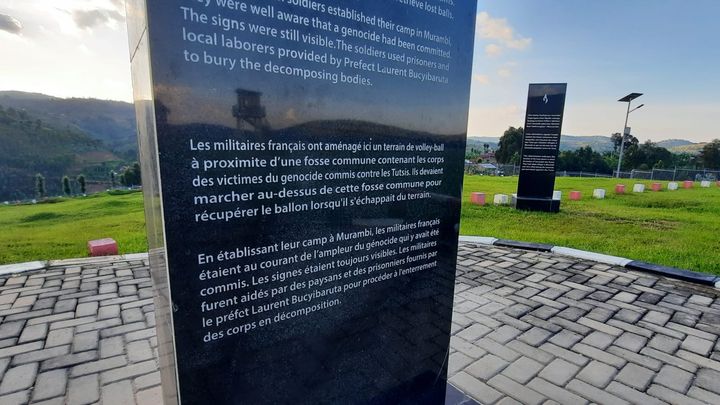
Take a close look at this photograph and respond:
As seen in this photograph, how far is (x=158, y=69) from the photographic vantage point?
3.62ft

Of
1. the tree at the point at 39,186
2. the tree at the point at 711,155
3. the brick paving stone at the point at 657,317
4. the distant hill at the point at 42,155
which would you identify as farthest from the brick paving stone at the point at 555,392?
the tree at the point at 711,155

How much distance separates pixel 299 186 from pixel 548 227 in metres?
8.18

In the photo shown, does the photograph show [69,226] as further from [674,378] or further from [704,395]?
[704,395]

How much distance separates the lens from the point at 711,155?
5253 centimetres

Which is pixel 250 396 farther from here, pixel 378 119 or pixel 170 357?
pixel 378 119

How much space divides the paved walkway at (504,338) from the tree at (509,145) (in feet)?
166

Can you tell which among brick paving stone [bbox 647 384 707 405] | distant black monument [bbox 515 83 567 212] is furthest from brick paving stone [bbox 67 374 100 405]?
distant black monument [bbox 515 83 567 212]

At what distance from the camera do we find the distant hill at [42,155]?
15.2 meters

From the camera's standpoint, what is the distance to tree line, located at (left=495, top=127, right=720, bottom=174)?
44.5m

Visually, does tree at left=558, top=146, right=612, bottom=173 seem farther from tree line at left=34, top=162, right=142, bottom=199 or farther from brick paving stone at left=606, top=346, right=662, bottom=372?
brick paving stone at left=606, top=346, right=662, bottom=372

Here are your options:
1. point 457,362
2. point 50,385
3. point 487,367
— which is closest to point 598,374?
point 487,367

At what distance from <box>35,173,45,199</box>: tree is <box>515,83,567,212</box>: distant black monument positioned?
17.8 metres

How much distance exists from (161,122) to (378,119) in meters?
0.94

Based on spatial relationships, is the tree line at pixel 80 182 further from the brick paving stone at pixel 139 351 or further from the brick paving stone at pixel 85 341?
the brick paving stone at pixel 139 351
